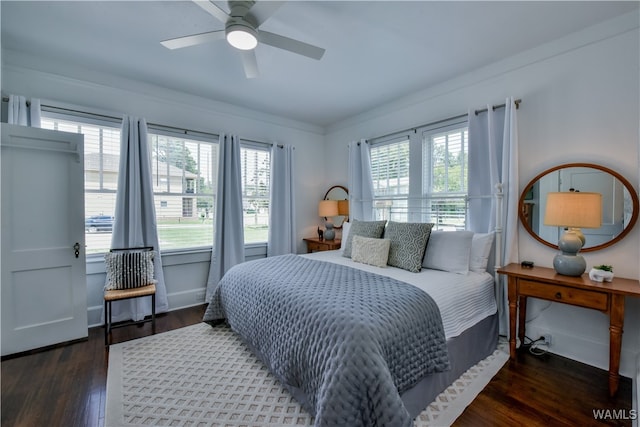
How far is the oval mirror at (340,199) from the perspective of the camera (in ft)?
14.3

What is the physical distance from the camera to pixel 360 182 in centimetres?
408

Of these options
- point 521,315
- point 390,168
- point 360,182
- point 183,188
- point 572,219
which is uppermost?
point 390,168

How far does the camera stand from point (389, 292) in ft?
5.96

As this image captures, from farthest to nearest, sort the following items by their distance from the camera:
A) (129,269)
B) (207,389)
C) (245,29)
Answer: (129,269), (207,389), (245,29)

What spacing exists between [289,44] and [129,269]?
2621mm

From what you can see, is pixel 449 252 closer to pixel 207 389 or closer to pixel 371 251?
pixel 371 251

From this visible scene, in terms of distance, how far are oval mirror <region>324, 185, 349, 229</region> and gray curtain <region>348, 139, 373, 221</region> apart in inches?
8.7

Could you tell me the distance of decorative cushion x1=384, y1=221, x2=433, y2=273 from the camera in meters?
2.53

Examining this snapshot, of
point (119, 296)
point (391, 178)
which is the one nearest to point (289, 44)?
point (391, 178)

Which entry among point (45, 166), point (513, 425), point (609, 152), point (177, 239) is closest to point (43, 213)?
point (45, 166)

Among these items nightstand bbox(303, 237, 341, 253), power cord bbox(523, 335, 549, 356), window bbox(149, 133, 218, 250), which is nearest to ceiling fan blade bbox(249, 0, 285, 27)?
window bbox(149, 133, 218, 250)

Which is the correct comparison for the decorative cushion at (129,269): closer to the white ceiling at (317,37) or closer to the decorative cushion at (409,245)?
the white ceiling at (317,37)

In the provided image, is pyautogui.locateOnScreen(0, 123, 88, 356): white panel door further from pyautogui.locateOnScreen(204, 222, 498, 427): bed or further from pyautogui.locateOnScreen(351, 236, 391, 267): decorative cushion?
pyautogui.locateOnScreen(351, 236, 391, 267): decorative cushion

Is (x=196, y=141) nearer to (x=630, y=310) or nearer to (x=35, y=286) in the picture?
(x=35, y=286)
